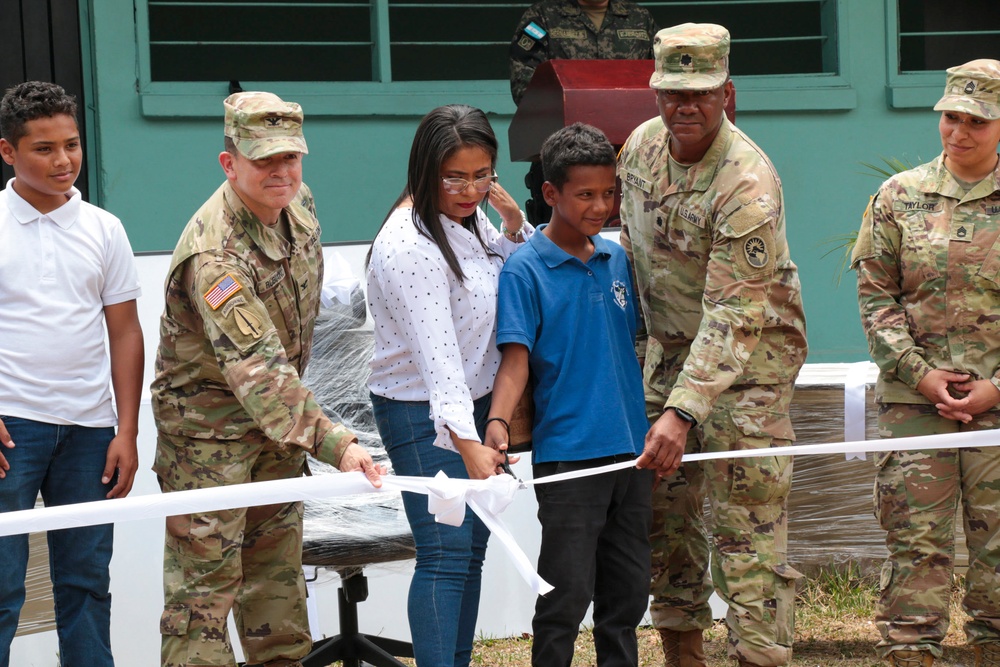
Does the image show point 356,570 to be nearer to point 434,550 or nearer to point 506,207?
point 434,550

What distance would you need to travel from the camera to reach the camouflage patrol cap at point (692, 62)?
317 cm

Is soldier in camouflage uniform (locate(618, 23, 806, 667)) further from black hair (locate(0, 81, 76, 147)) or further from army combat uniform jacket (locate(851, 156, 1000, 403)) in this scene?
black hair (locate(0, 81, 76, 147))

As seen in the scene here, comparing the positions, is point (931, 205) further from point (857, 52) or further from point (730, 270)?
point (857, 52)

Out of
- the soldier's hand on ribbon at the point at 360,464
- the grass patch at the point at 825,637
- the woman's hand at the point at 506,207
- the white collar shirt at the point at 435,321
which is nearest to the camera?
the soldier's hand on ribbon at the point at 360,464

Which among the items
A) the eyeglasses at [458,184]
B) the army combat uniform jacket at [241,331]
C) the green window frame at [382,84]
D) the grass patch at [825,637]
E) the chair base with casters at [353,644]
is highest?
the green window frame at [382,84]

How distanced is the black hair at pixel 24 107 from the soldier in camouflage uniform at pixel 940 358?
2.41 meters

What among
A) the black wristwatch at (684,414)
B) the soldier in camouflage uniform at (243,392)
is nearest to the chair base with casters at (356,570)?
the soldier in camouflage uniform at (243,392)

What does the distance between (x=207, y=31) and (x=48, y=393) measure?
4699 millimetres

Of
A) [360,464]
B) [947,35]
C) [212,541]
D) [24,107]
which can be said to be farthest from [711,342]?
[947,35]

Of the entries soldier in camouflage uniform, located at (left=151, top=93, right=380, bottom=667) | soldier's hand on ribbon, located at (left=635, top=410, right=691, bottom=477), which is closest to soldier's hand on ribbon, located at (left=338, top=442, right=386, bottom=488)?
soldier in camouflage uniform, located at (left=151, top=93, right=380, bottom=667)

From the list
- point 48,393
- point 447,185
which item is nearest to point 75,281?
point 48,393

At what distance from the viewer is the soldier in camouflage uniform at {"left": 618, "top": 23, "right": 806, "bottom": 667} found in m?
3.19

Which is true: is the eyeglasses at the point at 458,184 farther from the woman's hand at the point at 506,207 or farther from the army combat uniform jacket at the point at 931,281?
the army combat uniform jacket at the point at 931,281

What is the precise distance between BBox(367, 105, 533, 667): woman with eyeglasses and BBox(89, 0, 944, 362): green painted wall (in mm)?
3393
